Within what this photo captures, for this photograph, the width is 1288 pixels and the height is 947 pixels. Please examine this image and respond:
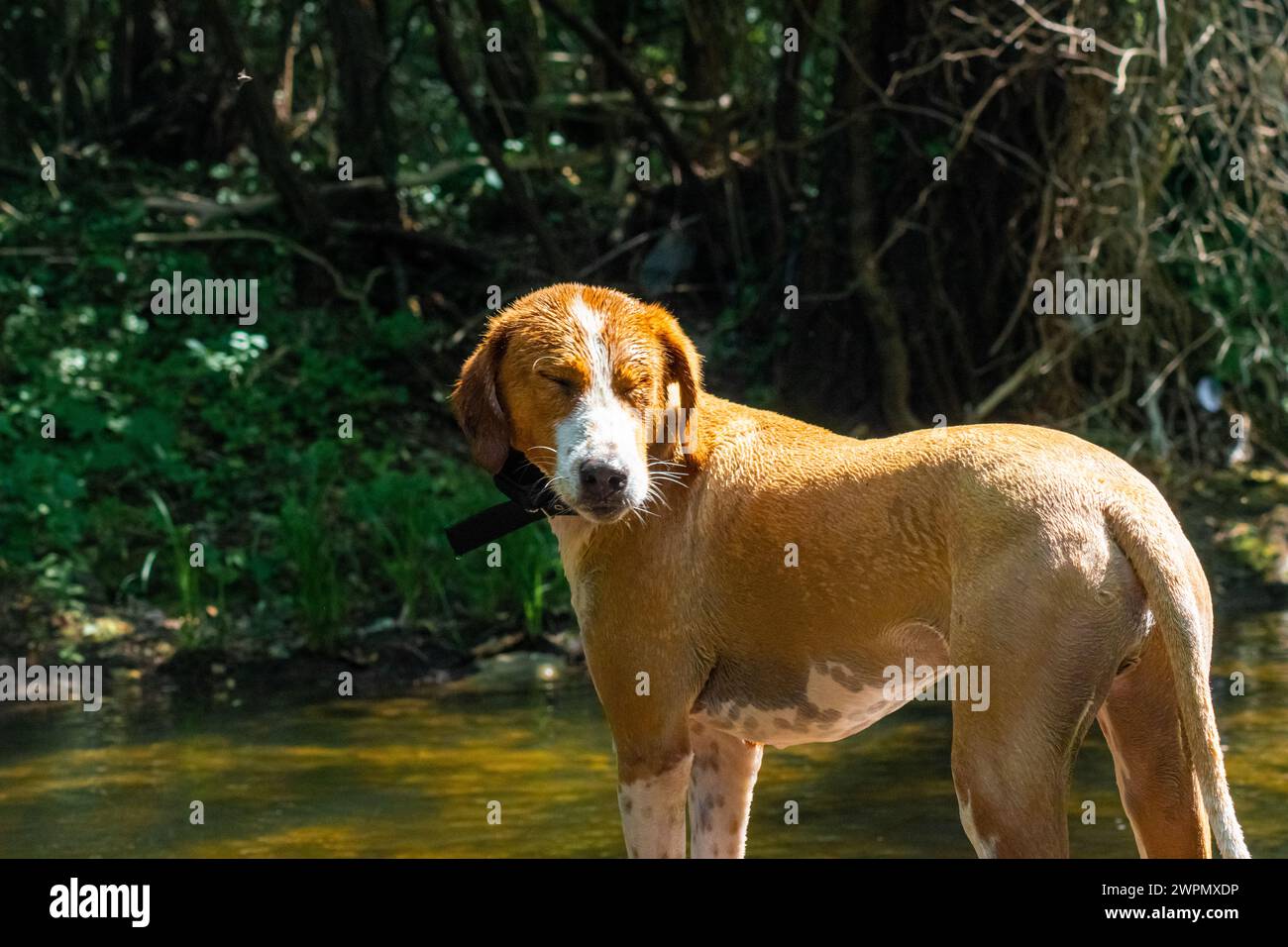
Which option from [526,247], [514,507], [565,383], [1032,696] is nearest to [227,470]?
[526,247]

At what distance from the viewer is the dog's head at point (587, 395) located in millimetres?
4195

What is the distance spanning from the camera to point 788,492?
432cm

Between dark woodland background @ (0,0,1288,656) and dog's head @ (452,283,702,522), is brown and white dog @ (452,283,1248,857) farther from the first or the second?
dark woodland background @ (0,0,1288,656)

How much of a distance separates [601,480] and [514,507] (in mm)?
569

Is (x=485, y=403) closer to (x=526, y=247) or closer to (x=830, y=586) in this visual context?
(x=830, y=586)

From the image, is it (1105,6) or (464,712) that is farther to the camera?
(1105,6)

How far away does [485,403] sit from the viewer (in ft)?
14.8

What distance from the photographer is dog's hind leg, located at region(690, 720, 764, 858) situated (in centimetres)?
476

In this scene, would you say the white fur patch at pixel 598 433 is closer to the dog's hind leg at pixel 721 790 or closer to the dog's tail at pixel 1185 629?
the dog's hind leg at pixel 721 790

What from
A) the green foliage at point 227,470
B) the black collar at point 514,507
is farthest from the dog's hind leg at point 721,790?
the green foliage at point 227,470

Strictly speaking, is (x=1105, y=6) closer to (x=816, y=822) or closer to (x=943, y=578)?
(x=816, y=822)

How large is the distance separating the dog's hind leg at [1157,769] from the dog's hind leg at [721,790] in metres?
1.06

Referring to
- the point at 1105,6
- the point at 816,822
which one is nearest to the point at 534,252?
the point at 1105,6

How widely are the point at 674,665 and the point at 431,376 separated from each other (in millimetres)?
7907
